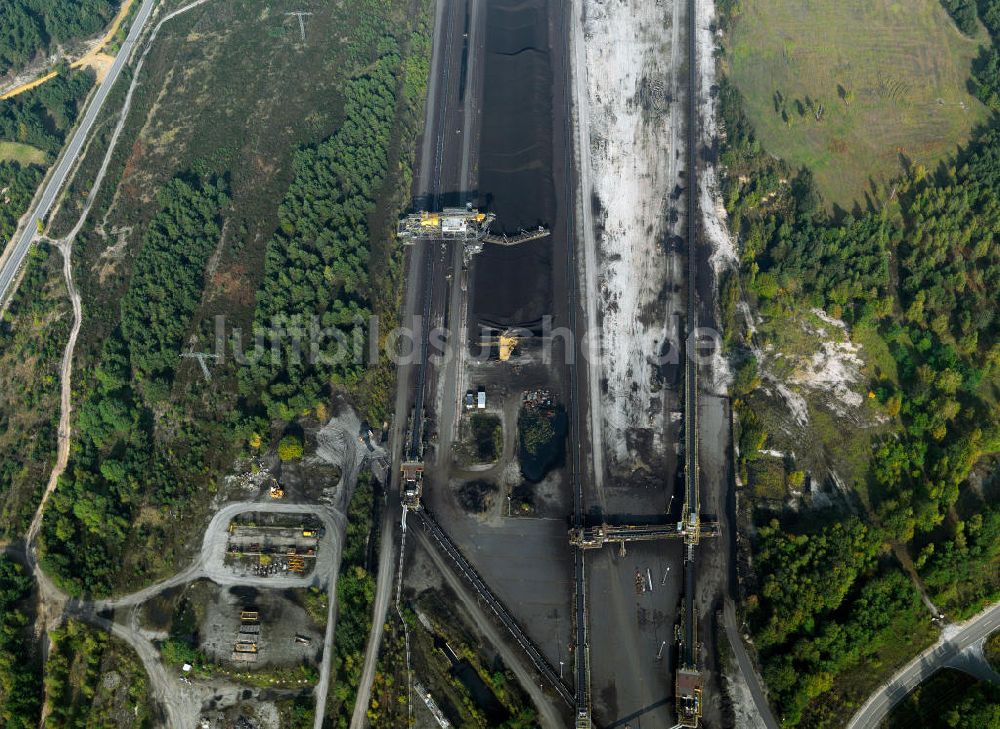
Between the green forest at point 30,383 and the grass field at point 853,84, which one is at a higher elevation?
the grass field at point 853,84

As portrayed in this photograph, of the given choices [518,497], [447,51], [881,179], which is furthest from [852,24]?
[518,497]

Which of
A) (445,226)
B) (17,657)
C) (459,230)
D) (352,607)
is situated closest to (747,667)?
(352,607)

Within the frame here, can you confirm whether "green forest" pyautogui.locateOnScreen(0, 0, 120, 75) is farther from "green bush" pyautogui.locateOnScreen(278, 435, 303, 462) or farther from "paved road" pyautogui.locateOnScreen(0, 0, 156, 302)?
"green bush" pyautogui.locateOnScreen(278, 435, 303, 462)

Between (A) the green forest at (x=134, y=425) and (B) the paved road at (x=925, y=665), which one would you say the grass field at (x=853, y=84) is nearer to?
(B) the paved road at (x=925, y=665)

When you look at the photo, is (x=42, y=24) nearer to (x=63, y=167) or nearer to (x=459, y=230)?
(x=63, y=167)

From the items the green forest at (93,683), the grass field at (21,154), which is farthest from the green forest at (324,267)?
the grass field at (21,154)

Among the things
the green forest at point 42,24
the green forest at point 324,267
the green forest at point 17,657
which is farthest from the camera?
the green forest at point 42,24

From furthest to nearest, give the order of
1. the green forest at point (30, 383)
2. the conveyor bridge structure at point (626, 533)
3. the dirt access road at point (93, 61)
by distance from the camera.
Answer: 1. the dirt access road at point (93, 61)
2. the green forest at point (30, 383)
3. the conveyor bridge structure at point (626, 533)
